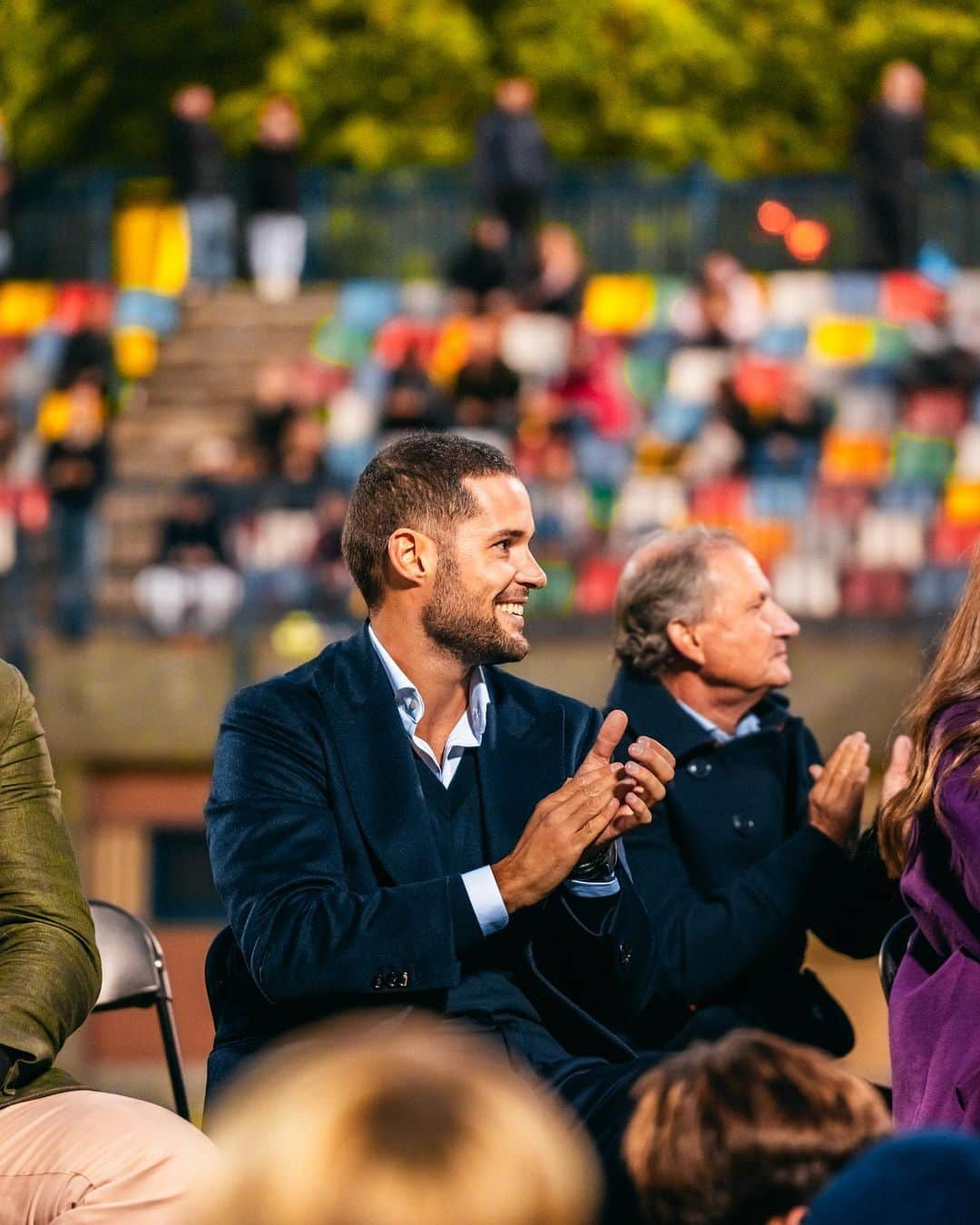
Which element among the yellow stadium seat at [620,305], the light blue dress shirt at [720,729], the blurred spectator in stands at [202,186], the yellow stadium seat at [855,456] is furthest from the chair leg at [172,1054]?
the blurred spectator in stands at [202,186]

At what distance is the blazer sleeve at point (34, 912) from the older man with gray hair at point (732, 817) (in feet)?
4.20

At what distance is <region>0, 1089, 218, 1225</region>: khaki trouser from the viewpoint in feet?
12.1

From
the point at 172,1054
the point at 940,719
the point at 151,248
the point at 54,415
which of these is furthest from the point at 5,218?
the point at 940,719

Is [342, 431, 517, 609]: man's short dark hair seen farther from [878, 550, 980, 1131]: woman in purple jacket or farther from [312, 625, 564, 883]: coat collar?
[878, 550, 980, 1131]: woman in purple jacket

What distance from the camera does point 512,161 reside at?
61.7ft

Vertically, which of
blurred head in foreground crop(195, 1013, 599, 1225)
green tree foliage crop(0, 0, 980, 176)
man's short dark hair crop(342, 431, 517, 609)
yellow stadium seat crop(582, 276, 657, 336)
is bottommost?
blurred head in foreground crop(195, 1013, 599, 1225)

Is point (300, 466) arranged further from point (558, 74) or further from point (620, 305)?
point (558, 74)

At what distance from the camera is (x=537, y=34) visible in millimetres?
25797

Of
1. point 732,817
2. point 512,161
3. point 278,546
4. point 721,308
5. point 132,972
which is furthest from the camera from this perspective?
point 512,161

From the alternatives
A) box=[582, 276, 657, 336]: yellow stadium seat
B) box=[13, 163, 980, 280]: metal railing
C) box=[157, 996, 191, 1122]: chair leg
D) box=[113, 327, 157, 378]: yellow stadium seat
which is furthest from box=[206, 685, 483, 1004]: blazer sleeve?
box=[113, 327, 157, 378]: yellow stadium seat

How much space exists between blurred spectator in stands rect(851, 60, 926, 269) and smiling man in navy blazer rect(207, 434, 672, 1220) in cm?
1394

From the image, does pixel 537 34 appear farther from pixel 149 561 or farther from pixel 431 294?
pixel 149 561

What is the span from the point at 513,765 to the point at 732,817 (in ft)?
3.33

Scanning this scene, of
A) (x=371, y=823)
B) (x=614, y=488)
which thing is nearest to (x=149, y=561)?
(x=614, y=488)
